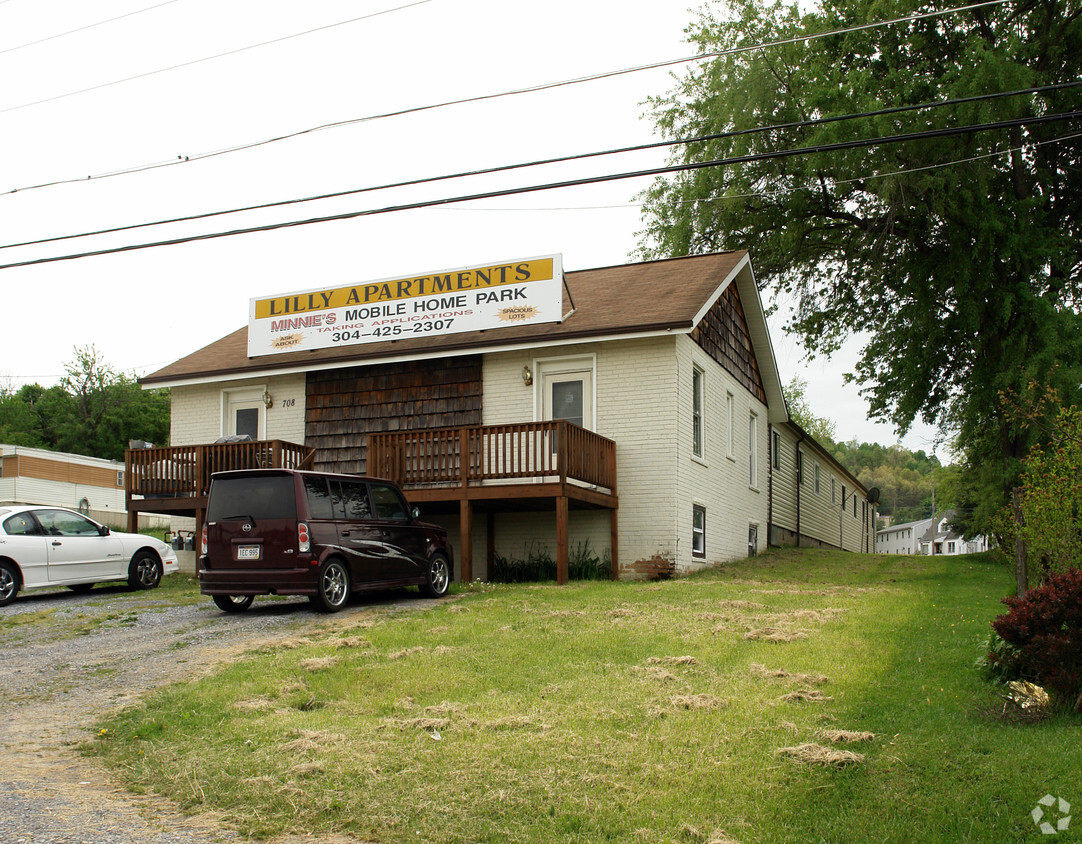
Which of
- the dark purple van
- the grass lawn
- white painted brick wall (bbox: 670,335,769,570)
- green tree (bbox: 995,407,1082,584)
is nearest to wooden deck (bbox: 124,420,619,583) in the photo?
white painted brick wall (bbox: 670,335,769,570)

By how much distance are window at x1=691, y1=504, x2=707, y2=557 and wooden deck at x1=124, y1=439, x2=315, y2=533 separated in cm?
751

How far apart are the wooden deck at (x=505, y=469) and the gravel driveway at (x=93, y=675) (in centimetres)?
238

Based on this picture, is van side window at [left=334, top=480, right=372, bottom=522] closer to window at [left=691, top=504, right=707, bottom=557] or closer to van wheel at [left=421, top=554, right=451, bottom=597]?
van wheel at [left=421, top=554, right=451, bottom=597]

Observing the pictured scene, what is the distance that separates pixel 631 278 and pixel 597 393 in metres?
4.18

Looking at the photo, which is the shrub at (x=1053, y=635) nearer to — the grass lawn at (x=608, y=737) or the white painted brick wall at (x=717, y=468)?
the grass lawn at (x=608, y=737)

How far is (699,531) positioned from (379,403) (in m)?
6.97

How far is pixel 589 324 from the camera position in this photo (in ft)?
57.3

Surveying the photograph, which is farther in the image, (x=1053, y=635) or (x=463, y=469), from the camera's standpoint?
(x=463, y=469)

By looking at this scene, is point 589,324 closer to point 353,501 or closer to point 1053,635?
point 353,501

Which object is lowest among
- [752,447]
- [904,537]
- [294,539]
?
[904,537]

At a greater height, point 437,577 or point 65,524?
point 65,524

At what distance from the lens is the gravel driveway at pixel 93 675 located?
5.18 meters

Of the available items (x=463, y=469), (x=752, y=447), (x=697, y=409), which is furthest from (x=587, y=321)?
(x=752, y=447)

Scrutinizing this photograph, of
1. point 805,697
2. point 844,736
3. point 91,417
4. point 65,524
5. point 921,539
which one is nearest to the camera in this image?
point 844,736
